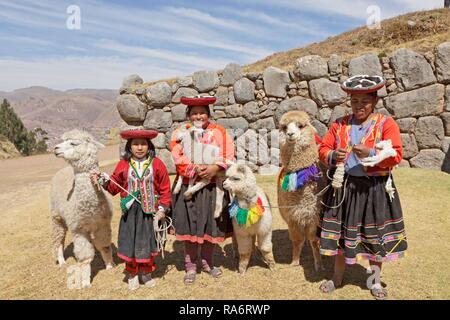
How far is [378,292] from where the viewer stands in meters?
2.91

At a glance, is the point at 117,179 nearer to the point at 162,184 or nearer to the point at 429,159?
the point at 162,184

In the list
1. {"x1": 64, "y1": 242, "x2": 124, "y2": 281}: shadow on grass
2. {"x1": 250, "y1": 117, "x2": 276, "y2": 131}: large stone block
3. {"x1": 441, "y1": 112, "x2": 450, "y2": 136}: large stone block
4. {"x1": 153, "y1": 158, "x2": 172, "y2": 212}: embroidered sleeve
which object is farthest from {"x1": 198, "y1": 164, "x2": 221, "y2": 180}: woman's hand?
{"x1": 441, "y1": 112, "x2": 450, "y2": 136}: large stone block

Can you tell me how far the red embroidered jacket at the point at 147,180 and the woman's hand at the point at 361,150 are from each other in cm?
160

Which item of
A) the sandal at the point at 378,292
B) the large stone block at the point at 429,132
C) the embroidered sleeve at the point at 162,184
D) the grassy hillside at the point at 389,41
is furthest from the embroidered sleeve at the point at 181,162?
the large stone block at the point at 429,132

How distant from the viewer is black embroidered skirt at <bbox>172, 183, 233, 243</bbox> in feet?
10.3

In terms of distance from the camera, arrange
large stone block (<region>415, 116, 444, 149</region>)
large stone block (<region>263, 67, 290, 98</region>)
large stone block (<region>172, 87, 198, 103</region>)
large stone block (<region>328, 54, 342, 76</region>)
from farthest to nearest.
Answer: large stone block (<region>172, 87, 198, 103</region>), large stone block (<region>263, 67, 290, 98</region>), large stone block (<region>328, 54, 342, 76</region>), large stone block (<region>415, 116, 444, 149</region>)

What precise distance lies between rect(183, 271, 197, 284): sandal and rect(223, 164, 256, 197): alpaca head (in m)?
0.95

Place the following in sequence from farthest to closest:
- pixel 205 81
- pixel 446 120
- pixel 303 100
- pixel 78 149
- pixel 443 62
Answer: pixel 205 81
pixel 303 100
pixel 446 120
pixel 443 62
pixel 78 149

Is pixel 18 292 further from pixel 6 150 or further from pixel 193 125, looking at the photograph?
pixel 6 150

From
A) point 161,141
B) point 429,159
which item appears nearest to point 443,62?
point 429,159

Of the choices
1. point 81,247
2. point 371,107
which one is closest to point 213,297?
point 81,247

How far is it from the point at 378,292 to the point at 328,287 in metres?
0.41

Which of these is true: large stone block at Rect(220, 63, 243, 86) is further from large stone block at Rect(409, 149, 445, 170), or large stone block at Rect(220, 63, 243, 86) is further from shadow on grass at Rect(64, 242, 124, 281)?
shadow on grass at Rect(64, 242, 124, 281)

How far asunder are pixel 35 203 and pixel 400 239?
6286 millimetres
